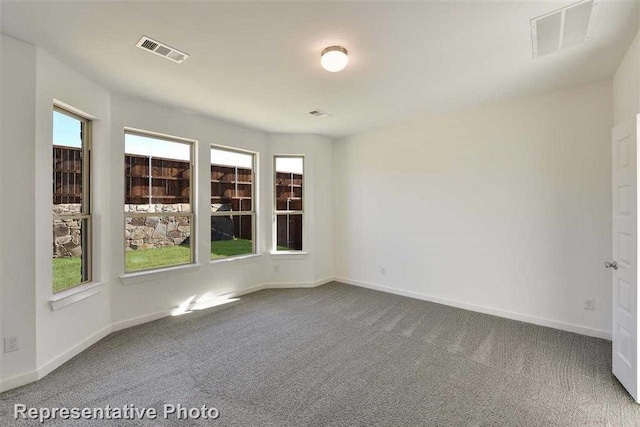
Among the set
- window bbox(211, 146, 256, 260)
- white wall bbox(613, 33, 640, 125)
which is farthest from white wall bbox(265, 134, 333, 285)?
white wall bbox(613, 33, 640, 125)

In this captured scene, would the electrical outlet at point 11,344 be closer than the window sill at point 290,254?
Yes

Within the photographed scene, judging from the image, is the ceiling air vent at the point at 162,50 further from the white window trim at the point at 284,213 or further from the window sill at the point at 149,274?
the white window trim at the point at 284,213

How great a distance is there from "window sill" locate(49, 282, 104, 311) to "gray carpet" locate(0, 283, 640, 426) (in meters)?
0.53

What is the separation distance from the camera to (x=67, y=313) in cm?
265

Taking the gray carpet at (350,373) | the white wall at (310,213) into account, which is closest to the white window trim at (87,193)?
the gray carpet at (350,373)

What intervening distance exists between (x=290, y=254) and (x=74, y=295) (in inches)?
116

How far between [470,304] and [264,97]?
3798 mm

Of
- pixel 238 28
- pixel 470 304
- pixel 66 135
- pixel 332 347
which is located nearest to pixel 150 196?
pixel 66 135

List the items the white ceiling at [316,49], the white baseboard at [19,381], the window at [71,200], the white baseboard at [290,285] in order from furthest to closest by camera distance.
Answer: the white baseboard at [290,285] → the window at [71,200] → the white baseboard at [19,381] → the white ceiling at [316,49]

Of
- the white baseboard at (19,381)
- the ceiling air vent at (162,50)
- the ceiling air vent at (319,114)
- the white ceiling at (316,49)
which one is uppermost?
the ceiling air vent at (319,114)

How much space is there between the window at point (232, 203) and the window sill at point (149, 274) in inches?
19.0

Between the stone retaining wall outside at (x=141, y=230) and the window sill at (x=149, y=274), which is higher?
the stone retaining wall outside at (x=141, y=230)

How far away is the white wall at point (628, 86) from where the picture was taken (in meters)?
2.21

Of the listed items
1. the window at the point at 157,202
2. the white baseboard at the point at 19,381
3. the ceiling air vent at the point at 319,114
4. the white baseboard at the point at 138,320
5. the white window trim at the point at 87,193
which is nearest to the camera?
the white baseboard at the point at 19,381
